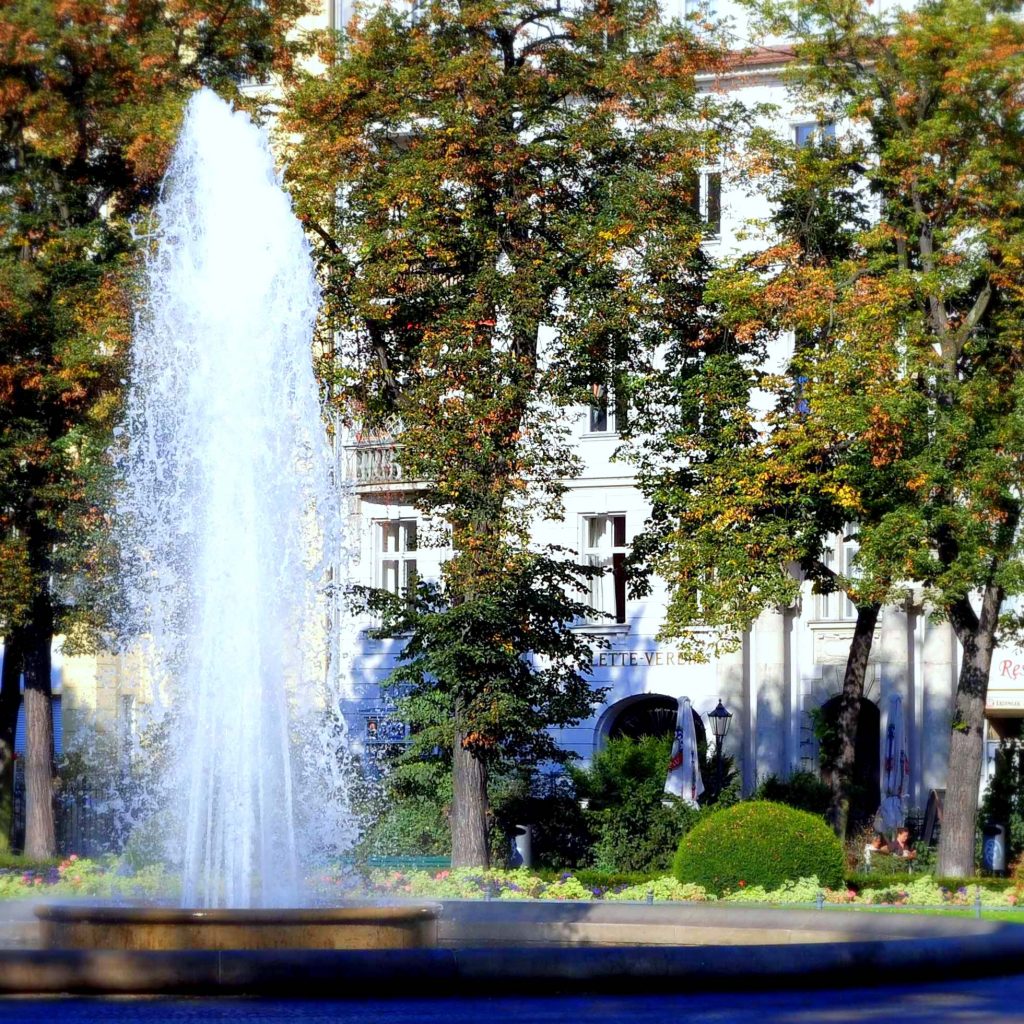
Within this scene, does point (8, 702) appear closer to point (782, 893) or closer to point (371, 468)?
point (371, 468)

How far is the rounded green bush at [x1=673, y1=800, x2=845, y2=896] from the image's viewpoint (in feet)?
81.1

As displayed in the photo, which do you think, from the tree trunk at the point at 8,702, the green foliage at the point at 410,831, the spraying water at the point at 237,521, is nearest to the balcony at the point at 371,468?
the green foliage at the point at 410,831

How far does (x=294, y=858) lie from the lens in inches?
675

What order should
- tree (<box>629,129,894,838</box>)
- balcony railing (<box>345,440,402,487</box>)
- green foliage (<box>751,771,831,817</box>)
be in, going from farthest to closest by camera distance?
balcony railing (<box>345,440,402,487</box>) → green foliage (<box>751,771,831,817</box>) → tree (<box>629,129,894,838</box>)

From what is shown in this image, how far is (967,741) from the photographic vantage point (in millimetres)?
30578

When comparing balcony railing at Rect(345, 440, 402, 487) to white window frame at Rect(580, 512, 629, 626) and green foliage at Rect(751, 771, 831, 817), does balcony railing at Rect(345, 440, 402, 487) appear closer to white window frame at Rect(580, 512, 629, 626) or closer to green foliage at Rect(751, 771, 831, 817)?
white window frame at Rect(580, 512, 629, 626)

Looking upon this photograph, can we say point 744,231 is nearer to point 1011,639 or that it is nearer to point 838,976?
point 1011,639

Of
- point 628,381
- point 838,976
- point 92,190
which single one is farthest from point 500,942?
point 92,190

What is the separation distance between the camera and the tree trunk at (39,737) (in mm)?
34219

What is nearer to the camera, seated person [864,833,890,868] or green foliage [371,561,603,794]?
green foliage [371,561,603,794]

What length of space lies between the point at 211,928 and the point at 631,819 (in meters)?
20.2

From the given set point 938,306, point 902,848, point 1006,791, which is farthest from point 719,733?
point 938,306

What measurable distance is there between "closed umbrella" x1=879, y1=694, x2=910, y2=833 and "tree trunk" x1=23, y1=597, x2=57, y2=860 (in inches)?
582

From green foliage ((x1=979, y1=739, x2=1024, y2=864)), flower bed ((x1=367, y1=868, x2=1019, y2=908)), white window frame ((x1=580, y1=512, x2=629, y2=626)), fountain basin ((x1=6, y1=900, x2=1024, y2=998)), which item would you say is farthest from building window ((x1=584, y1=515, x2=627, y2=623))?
fountain basin ((x1=6, y1=900, x2=1024, y2=998))
